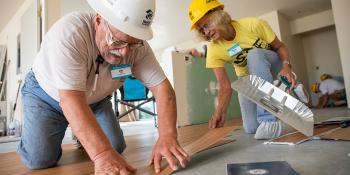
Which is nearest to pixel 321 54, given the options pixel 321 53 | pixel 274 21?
pixel 321 53

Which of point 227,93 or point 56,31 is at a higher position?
point 56,31

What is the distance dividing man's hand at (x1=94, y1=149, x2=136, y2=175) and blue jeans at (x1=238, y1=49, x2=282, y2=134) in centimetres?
83

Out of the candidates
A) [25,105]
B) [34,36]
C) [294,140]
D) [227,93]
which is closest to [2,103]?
[34,36]

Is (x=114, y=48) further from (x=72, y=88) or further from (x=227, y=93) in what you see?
(x=227, y=93)

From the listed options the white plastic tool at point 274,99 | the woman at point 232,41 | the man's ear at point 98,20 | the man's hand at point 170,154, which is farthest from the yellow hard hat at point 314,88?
the man's ear at point 98,20

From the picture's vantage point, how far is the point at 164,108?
0.96m

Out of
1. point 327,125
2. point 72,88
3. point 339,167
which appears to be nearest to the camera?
point 339,167

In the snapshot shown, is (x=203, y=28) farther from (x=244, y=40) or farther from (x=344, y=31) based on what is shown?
(x=344, y=31)

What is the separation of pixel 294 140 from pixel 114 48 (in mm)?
806

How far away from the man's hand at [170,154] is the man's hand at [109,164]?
0.11 meters

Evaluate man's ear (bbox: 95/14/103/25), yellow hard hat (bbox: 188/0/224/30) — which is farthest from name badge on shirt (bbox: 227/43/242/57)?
man's ear (bbox: 95/14/103/25)

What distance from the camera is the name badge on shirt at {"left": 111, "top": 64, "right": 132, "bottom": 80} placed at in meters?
0.96

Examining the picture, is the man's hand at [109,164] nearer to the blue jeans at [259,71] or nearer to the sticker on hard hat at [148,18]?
the sticker on hard hat at [148,18]

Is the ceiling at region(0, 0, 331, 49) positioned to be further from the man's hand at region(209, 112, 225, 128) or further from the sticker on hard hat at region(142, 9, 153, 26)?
the sticker on hard hat at region(142, 9, 153, 26)
